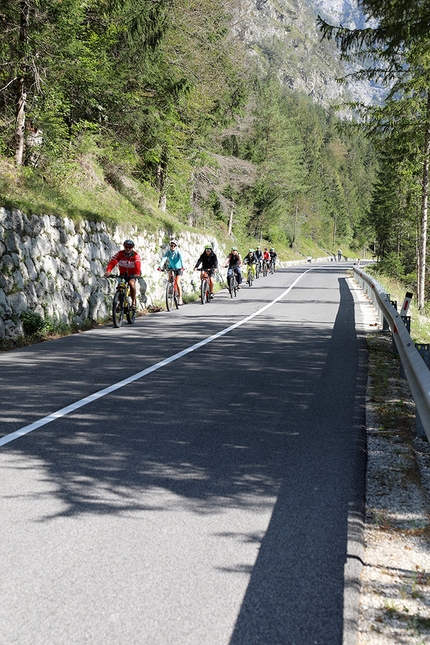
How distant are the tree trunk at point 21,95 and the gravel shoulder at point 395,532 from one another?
12836 millimetres

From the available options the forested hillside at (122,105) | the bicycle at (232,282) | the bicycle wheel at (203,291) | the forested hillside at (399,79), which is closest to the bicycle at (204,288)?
the bicycle wheel at (203,291)

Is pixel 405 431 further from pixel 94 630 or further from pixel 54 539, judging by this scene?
pixel 94 630

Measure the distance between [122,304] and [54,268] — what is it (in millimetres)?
1714

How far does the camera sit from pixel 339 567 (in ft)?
11.6

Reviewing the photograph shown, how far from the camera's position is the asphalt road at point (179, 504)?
302cm

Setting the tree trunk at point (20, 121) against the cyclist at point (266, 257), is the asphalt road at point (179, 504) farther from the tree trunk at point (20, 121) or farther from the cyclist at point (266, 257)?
the cyclist at point (266, 257)

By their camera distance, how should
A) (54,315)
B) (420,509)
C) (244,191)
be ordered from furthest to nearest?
(244,191) → (54,315) → (420,509)

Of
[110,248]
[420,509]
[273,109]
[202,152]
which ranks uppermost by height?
[273,109]

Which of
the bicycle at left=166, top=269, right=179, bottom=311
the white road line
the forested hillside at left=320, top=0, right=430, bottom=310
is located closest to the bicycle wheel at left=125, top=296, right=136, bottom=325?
the white road line

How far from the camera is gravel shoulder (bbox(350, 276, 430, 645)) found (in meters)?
3.00

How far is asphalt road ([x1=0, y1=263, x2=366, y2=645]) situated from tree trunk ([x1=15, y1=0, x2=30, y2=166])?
9.26 metres

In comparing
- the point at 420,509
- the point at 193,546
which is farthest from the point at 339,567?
the point at 420,509

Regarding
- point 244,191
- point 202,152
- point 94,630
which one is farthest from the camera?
point 244,191

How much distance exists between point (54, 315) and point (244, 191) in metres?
49.4
